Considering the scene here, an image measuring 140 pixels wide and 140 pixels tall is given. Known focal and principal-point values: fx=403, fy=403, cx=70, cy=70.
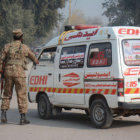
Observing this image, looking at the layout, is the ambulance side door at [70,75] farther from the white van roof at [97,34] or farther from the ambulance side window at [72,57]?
the white van roof at [97,34]

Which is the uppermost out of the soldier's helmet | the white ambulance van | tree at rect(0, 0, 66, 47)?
tree at rect(0, 0, 66, 47)

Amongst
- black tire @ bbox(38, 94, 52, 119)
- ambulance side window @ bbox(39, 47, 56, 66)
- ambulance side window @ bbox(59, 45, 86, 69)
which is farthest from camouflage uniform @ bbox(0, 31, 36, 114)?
black tire @ bbox(38, 94, 52, 119)

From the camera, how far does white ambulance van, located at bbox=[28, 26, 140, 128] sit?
7891mm

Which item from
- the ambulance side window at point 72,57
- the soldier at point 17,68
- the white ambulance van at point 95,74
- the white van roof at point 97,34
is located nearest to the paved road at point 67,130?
the white ambulance van at point 95,74

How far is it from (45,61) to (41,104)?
111 centimetres

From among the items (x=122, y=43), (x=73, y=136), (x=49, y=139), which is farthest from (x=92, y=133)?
(x=122, y=43)

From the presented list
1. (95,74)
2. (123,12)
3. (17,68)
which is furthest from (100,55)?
(123,12)

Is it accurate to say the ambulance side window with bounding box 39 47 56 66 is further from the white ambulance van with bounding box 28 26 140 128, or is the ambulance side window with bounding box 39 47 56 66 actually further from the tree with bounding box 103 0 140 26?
the tree with bounding box 103 0 140 26

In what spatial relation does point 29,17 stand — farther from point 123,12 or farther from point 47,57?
point 47,57

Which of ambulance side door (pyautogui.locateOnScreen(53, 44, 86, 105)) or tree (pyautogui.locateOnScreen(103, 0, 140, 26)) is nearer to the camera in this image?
ambulance side door (pyautogui.locateOnScreen(53, 44, 86, 105))

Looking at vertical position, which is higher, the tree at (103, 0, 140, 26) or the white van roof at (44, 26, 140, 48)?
the tree at (103, 0, 140, 26)

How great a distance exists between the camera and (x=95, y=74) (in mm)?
8406

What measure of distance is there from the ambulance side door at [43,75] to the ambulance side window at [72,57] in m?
0.46

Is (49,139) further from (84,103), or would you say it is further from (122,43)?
(122,43)
